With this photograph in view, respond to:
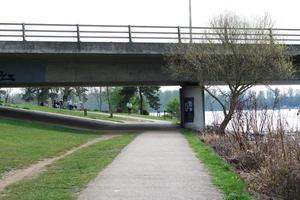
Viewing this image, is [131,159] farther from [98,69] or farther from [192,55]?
[98,69]

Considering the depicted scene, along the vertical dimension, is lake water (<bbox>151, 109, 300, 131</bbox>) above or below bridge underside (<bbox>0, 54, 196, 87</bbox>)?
below

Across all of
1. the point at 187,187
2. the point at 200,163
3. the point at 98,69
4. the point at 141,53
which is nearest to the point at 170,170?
the point at 200,163

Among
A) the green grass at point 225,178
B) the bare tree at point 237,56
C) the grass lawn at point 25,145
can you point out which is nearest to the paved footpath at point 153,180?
the green grass at point 225,178

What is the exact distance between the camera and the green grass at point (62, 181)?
9.95 metres

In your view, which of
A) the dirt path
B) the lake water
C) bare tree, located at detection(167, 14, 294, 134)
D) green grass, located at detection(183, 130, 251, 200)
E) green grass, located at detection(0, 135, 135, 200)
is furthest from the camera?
bare tree, located at detection(167, 14, 294, 134)

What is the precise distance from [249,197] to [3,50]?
27117mm

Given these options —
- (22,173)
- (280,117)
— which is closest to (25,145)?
(22,173)

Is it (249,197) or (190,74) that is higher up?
(190,74)

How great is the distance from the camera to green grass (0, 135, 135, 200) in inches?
392

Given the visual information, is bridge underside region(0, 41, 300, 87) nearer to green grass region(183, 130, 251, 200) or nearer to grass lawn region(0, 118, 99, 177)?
grass lawn region(0, 118, 99, 177)

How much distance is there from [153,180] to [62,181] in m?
1.98

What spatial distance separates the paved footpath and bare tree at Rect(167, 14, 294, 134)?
15.7 m

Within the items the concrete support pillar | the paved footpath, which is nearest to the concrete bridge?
the concrete support pillar

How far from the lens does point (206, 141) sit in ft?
74.5
